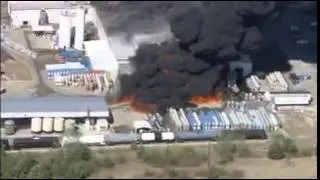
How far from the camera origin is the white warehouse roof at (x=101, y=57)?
7.44 meters

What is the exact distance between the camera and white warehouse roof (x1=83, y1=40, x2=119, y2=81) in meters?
7.44

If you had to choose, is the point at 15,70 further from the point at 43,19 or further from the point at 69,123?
the point at 69,123

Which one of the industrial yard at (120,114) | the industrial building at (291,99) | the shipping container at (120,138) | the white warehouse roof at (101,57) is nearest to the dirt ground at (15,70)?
the industrial yard at (120,114)

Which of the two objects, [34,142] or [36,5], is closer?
[34,142]

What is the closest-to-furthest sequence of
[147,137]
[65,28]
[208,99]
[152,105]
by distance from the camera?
1. [147,137]
2. [152,105]
3. [208,99]
4. [65,28]

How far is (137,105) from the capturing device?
6.90 meters

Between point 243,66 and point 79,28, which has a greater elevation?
point 79,28

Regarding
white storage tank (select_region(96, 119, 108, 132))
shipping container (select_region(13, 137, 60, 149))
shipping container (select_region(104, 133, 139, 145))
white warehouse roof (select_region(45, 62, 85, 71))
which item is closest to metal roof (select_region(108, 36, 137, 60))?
white warehouse roof (select_region(45, 62, 85, 71))

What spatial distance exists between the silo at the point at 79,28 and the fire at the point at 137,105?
1.06m

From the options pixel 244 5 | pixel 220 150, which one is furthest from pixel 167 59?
pixel 220 150

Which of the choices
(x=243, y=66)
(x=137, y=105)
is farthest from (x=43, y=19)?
(x=243, y=66)

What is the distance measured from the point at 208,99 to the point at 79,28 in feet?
4.82

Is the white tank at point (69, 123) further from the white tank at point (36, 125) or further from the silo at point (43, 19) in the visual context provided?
the silo at point (43, 19)

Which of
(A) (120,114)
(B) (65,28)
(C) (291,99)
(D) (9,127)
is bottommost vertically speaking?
(D) (9,127)
